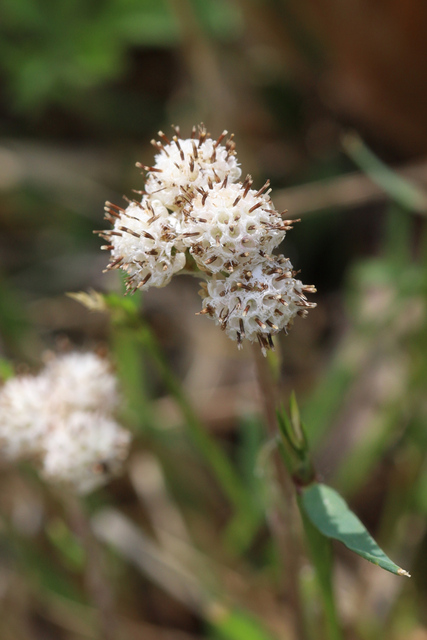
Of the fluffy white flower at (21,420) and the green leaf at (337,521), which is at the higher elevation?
the fluffy white flower at (21,420)

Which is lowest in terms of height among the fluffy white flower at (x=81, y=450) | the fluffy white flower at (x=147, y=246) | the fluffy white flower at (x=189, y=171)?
the fluffy white flower at (x=81, y=450)

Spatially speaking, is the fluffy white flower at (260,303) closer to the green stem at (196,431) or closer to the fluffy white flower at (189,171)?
the fluffy white flower at (189,171)

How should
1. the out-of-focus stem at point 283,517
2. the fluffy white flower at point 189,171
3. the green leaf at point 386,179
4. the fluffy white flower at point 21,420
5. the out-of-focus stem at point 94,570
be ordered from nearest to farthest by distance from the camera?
the fluffy white flower at point 189,171
the out-of-focus stem at point 283,517
the fluffy white flower at point 21,420
the out-of-focus stem at point 94,570
the green leaf at point 386,179

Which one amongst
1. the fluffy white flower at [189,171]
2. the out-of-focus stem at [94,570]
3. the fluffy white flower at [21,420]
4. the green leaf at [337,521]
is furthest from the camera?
the out-of-focus stem at [94,570]

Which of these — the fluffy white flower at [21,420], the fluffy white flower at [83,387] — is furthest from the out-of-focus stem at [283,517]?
the fluffy white flower at [21,420]

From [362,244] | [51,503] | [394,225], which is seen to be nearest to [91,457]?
[51,503]

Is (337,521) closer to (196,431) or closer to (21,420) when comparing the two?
(196,431)

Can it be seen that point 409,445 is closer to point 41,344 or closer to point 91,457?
point 91,457
